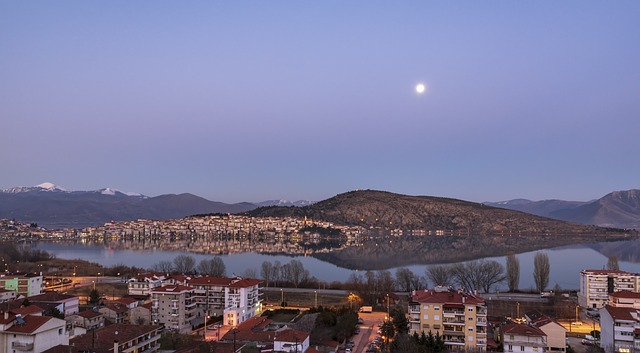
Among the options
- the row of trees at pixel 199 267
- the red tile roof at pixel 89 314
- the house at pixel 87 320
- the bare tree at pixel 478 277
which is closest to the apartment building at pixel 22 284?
the red tile roof at pixel 89 314

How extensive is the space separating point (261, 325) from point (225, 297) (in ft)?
5.79

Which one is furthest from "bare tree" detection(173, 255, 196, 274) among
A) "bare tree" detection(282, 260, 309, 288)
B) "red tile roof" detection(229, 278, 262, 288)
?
"red tile roof" detection(229, 278, 262, 288)

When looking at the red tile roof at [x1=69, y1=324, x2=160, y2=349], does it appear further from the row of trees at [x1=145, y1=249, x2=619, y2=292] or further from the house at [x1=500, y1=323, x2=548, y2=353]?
the row of trees at [x1=145, y1=249, x2=619, y2=292]

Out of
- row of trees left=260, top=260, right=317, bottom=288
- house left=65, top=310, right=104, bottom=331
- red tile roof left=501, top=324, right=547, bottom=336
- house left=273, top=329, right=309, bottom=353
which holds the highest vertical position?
red tile roof left=501, top=324, right=547, bottom=336

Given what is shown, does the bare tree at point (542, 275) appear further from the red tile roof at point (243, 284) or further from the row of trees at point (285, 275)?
the red tile roof at point (243, 284)


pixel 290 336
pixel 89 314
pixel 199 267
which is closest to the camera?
pixel 290 336

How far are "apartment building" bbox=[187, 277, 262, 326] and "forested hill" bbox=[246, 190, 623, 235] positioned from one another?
145ft

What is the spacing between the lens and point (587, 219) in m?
118

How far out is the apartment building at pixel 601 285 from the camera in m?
13.4

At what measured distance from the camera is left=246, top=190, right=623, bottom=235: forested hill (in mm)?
54297

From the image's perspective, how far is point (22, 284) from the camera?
13.4m

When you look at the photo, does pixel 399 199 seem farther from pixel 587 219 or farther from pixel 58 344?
pixel 587 219

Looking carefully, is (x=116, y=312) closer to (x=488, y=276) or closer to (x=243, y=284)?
(x=243, y=284)

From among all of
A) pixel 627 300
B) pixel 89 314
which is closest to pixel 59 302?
pixel 89 314
